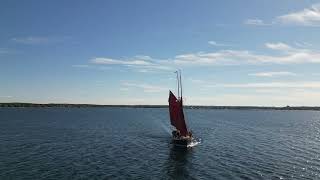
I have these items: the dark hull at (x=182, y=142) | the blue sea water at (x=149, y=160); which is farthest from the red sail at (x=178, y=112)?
the blue sea water at (x=149, y=160)

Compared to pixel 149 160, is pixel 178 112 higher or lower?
higher

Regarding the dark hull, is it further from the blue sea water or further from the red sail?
the red sail

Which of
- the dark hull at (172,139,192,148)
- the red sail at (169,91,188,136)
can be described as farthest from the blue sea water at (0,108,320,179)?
the red sail at (169,91,188,136)

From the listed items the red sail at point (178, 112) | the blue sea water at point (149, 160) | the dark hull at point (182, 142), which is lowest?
the blue sea water at point (149, 160)

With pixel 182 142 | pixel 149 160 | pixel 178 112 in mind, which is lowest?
pixel 149 160

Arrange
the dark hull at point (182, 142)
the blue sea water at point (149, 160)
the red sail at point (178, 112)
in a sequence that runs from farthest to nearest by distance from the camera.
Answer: the red sail at point (178, 112)
the dark hull at point (182, 142)
the blue sea water at point (149, 160)

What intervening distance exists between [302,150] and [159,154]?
113ft

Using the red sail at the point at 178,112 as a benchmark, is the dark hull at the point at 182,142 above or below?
below

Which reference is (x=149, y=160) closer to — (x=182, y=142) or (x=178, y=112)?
(x=182, y=142)

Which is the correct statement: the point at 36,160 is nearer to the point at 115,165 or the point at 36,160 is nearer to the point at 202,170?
the point at 115,165

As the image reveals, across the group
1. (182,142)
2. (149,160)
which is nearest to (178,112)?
(182,142)

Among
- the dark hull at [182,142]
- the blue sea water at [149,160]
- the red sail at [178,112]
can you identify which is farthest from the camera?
the red sail at [178,112]

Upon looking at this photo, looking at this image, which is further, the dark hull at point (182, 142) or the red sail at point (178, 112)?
the red sail at point (178, 112)

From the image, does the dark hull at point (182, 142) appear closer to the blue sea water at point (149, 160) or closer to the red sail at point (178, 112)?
the blue sea water at point (149, 160)
